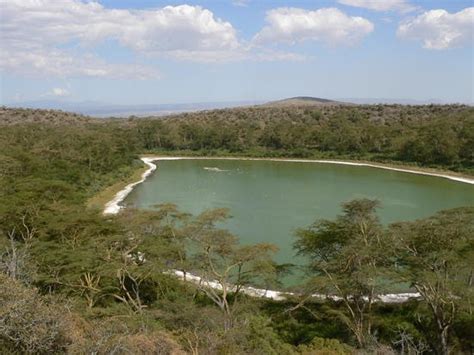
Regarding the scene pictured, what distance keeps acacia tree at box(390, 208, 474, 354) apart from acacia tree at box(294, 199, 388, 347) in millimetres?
789

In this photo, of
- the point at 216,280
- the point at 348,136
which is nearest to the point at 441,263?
the point at 216,280

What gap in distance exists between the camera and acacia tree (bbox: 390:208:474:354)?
44.3 ft

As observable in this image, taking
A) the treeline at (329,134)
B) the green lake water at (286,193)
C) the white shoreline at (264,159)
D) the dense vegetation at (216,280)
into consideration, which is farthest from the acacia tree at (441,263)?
the treeline at (329,134)

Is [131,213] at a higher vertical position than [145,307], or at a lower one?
higher

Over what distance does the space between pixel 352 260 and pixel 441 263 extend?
7.98ft

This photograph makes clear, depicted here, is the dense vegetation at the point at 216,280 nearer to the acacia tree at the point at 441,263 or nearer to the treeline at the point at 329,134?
the acacia tree at the point at 441,263

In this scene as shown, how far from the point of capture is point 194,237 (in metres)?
17.6

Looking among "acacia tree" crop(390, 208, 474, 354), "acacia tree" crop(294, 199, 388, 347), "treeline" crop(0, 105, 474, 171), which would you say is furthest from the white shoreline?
"treeline" crop(0, 105, 474, 171)

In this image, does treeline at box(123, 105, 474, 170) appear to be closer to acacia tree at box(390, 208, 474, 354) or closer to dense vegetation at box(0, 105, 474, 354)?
acacia tree at box(390, 208, 474, 354)

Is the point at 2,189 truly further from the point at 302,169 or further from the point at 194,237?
the point at 302,169

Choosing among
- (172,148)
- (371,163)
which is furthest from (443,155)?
(172,148)

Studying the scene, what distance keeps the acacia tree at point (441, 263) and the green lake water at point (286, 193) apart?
8100 millimetres

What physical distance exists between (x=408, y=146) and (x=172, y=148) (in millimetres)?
33747

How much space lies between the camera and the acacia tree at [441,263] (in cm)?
1352
